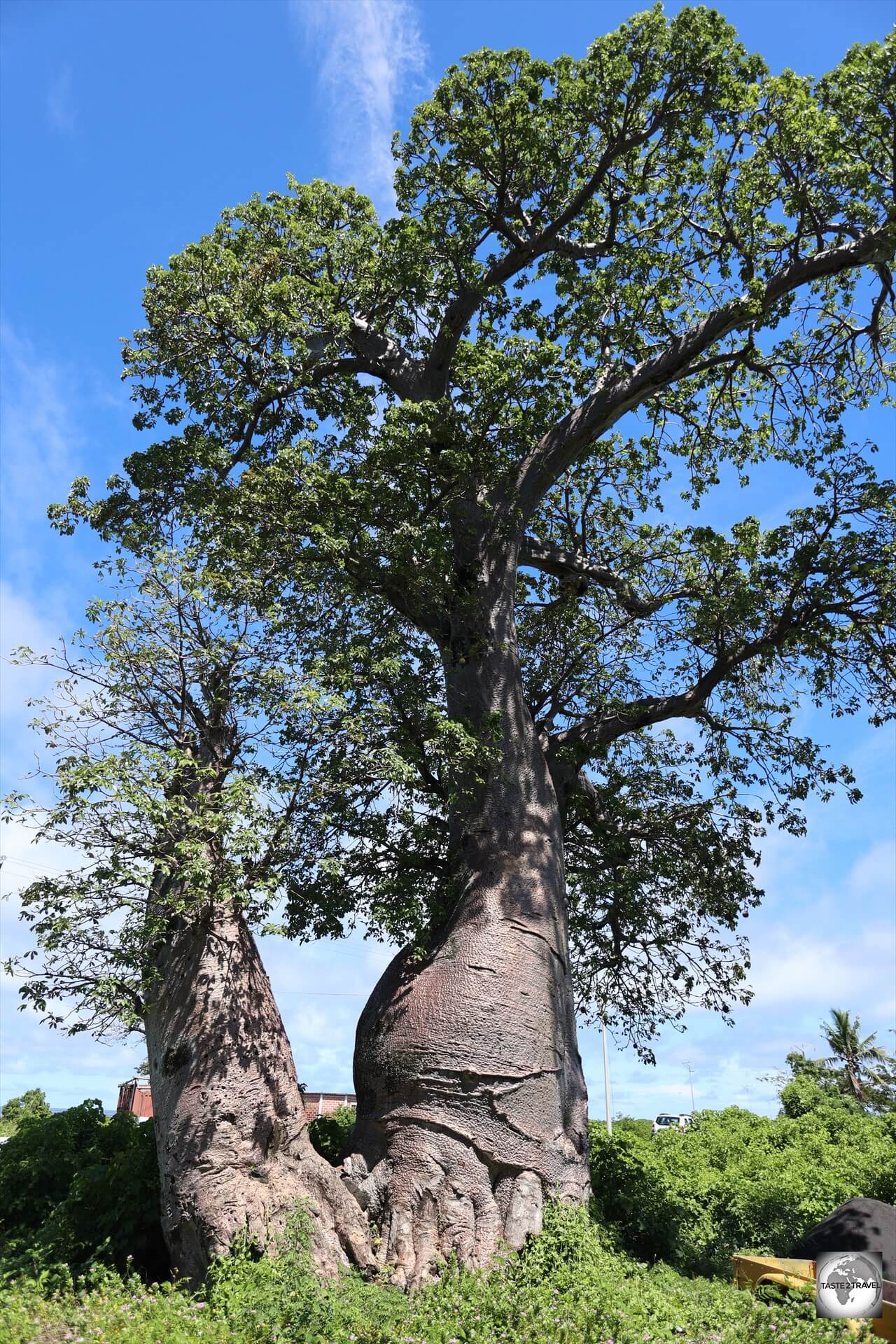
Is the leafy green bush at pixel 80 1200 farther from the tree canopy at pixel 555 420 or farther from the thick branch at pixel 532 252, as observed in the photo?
the thick branch at pixel 532 252

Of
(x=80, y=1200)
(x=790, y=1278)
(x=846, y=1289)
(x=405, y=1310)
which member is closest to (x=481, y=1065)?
(x=405, y=1310)

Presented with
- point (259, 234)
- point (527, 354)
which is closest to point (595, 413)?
point (527, 354)

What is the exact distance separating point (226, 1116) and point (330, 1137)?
112 inches

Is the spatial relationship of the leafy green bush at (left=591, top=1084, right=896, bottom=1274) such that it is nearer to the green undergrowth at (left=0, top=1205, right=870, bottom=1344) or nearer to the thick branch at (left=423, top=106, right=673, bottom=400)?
the green undergrowth at (left=0, top=1205, right=870, bottom=1344)

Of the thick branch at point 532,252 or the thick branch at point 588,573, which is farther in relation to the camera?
the thick branch at point 588,573

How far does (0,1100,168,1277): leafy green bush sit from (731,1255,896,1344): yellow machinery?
176 inches

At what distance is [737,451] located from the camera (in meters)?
12.5

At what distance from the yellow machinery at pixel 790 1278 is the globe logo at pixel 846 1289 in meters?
0.09

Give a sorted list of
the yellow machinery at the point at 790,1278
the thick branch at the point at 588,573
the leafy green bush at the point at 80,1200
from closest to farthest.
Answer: the yellow machinery at the point at 790,1278 → the leafy green bush at the point at 80,1200 → the thick branch at the point at 588,573

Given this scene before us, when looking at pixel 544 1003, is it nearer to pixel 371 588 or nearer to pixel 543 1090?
pixel 543 1090

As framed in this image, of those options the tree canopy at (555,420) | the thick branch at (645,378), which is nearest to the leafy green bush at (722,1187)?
the tree canopy at (555,420)

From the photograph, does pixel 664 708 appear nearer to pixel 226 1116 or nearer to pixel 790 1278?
pixel 790 1278

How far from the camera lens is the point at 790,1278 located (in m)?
6.89

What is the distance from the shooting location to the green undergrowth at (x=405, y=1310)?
5531 millimetres
